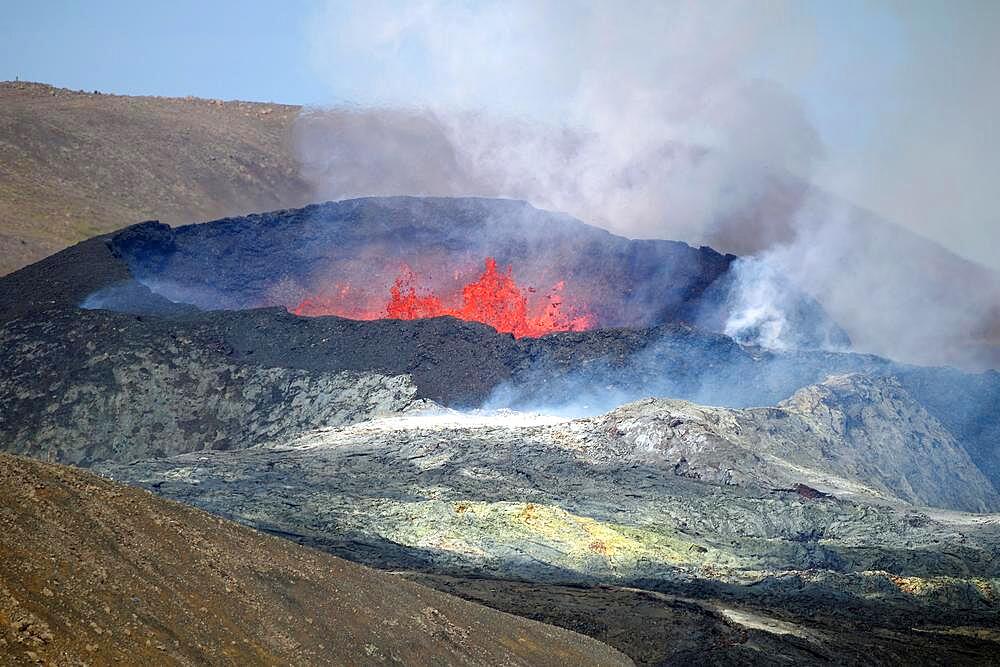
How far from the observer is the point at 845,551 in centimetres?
2492

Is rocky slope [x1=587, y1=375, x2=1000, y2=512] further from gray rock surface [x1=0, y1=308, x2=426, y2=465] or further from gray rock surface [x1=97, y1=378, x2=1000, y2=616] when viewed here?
gray rock surface [x1=0, y1=308, x2=426, y2=465]

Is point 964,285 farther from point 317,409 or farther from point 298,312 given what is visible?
point 317,409

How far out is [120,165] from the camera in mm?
62312

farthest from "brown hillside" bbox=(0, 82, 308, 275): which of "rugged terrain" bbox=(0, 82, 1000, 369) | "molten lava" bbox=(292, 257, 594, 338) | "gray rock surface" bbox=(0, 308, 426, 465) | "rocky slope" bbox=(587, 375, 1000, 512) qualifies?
"rocky slope" bbox=(587, 375, 1000, 512)

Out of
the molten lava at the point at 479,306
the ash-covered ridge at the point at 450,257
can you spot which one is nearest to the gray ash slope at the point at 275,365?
the ash-covered ridge at the point at 450,257

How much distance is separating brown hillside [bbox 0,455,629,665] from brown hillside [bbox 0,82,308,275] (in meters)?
36.9

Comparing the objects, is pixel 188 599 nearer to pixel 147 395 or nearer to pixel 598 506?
pixel 598 506

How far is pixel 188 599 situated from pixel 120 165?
177 ft

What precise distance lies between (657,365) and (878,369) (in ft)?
27.7

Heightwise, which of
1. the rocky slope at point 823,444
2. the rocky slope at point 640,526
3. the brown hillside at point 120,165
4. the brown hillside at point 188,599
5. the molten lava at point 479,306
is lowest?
the brown hillside at point 188,599

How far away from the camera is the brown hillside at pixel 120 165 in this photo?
54.6 metres

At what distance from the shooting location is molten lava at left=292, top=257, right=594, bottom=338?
46312mm

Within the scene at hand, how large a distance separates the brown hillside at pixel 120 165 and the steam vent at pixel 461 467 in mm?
10925

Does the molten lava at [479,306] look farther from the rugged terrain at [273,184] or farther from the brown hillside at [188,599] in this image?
the brown hillside at [188,599]
